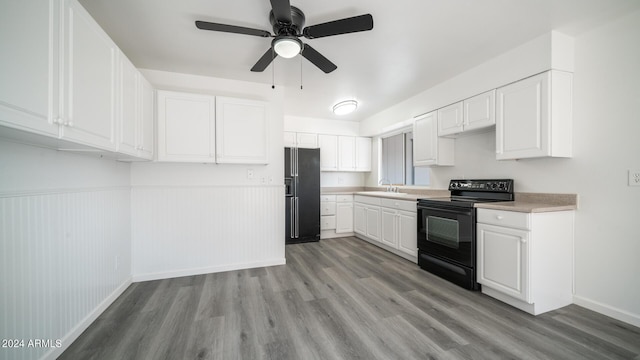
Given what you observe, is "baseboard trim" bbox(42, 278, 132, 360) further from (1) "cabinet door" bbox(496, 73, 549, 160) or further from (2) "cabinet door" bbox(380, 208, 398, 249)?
(1) "cabinet door" bbox(496, 73, 549, 160)

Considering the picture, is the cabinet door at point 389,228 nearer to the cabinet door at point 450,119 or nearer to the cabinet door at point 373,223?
the cabinet door at point 373,223

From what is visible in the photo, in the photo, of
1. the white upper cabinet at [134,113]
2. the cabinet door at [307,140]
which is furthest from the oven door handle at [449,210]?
the white upper cabinet at [134,113]

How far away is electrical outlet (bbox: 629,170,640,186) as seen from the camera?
77.2 inches

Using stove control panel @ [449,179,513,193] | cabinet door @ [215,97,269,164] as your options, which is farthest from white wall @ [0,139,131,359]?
stove control panel @ [449,179,513,193]

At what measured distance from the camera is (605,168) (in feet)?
6.95

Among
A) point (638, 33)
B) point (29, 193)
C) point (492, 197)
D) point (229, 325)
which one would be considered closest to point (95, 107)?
point (29, 193)

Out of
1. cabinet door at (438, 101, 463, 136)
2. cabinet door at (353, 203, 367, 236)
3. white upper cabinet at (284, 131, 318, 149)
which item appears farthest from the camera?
white upper cabinet at (284, 131, 318, 149)

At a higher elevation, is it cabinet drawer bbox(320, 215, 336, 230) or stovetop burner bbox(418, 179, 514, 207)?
stovetop burner bbox(418, 179, 514, 207)

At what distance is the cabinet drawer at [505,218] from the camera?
83.1 inches

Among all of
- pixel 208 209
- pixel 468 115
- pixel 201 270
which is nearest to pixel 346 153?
pixel 468 115

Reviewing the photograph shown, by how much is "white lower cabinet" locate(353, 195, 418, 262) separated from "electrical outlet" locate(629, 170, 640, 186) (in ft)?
6.19

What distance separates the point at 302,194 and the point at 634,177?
3847 mm

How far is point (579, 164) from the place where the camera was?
2.27m

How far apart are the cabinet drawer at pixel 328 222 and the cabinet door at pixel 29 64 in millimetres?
4017
